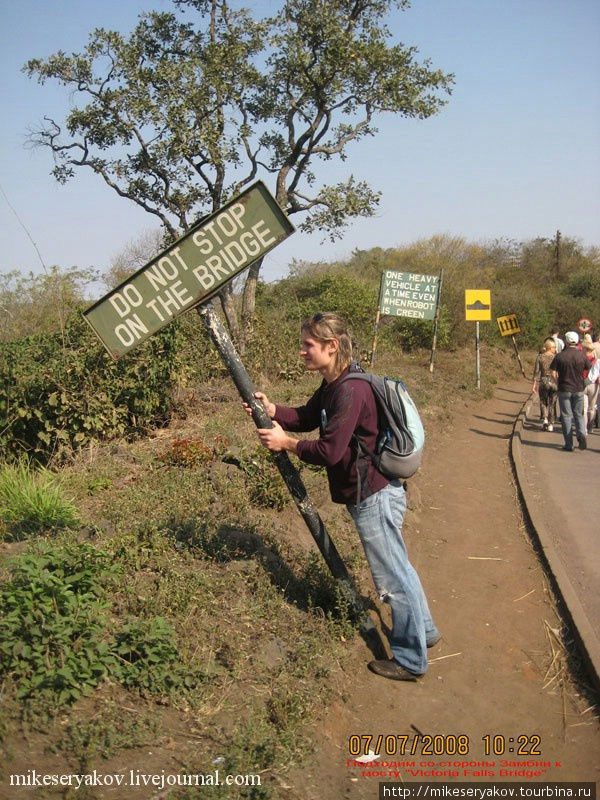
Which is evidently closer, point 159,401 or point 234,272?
point 234,272

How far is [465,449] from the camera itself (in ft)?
43.1

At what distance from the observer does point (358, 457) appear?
4.33m

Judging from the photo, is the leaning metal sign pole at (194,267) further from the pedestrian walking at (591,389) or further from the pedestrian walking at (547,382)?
the pedestrian walking at (547,382)

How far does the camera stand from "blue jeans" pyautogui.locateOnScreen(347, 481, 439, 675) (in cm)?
437

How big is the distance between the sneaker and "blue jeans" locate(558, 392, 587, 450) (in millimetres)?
Answer: 9392

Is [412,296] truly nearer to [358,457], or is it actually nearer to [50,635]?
[358,457]

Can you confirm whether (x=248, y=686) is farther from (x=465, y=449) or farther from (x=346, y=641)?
(x=465, y=449)

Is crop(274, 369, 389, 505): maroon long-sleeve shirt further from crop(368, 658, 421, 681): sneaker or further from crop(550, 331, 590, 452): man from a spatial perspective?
crop(550, 331, 590, 452): man

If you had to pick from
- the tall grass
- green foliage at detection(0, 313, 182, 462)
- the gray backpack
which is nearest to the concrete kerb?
the gray backpack

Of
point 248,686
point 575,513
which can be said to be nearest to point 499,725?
point 248,686

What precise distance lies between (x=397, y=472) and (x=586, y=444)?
1036 centimetres

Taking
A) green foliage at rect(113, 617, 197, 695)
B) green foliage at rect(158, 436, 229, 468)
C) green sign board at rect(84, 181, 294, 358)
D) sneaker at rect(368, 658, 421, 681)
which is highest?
green sign board at rect(84, 181, 294, 358)

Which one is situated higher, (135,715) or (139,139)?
(139,139)

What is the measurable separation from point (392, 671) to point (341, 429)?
166 cm
